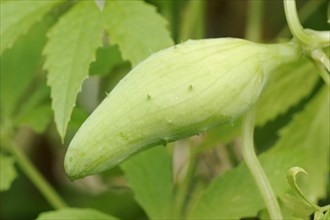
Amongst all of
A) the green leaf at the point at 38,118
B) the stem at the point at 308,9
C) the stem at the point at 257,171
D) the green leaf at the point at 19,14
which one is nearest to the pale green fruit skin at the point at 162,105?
the stem at the point at 257,171

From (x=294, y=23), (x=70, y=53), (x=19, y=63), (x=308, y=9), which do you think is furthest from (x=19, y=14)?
(x=308, y=9)

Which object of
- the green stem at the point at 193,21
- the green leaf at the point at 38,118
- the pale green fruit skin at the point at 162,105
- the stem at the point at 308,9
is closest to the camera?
the pale green fruit skin at the point at 162,105

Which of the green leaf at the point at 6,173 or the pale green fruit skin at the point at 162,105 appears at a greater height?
the pale green fruit skin at the point at 162,105

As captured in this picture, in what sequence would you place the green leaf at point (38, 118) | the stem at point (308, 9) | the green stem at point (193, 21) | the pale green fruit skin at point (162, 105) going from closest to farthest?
the pale green fruit skin at point (162, 105) → the green leaf at point (38, 118) → the green stem at point (193, 21) → the stem at point (308, 9)

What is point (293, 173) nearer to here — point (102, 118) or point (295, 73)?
point (102, 118)

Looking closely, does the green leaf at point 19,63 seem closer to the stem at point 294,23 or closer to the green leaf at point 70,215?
the green leaf at point 70,215

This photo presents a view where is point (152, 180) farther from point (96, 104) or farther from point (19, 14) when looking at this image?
point (96, 104)

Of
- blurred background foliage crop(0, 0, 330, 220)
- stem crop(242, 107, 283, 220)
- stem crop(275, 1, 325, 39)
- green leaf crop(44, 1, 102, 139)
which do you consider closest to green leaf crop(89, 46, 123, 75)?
blurred background foliage crop(0, 0, 330, 220)
